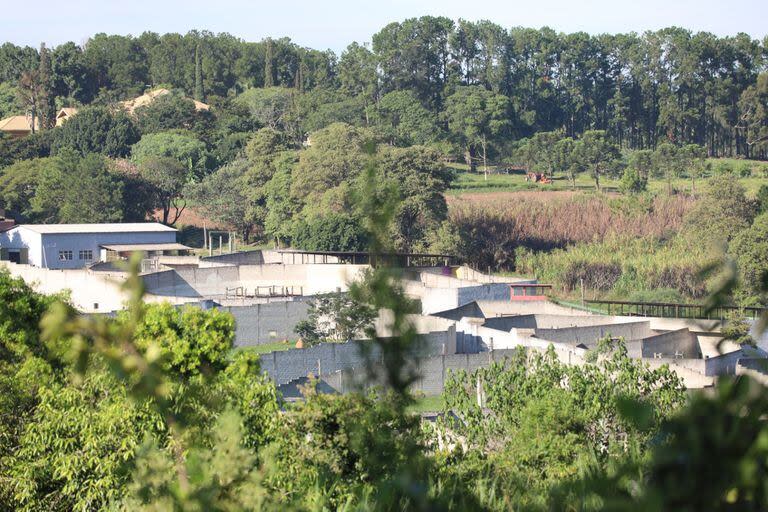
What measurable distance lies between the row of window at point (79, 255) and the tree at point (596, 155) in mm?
22631

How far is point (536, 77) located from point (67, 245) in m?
39.1

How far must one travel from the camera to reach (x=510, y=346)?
1777 cm

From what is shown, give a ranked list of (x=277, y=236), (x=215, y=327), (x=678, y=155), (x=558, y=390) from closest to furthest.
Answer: (x=558, y=390) < (x=215, y=327) < (x=277, y=236) < (x=678, y=155)

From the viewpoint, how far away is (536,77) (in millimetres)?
63406

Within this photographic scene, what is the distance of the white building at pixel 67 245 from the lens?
29.5m

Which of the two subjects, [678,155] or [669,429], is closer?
[669,429]

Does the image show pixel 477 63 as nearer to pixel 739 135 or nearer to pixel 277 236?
pixel 739 135

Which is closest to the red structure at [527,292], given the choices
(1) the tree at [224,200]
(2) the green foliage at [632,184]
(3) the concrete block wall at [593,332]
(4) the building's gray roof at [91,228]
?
(3) the concrete block wall at [593,332]

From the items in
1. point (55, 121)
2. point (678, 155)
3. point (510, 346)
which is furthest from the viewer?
point (55, 121)

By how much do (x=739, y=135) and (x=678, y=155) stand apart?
12800 mm

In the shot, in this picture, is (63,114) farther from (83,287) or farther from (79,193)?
(83,287)

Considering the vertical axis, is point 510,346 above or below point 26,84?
below

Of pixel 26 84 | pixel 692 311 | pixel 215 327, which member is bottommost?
pixel 692 311

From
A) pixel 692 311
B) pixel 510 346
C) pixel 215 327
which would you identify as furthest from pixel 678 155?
pixel 215 327
